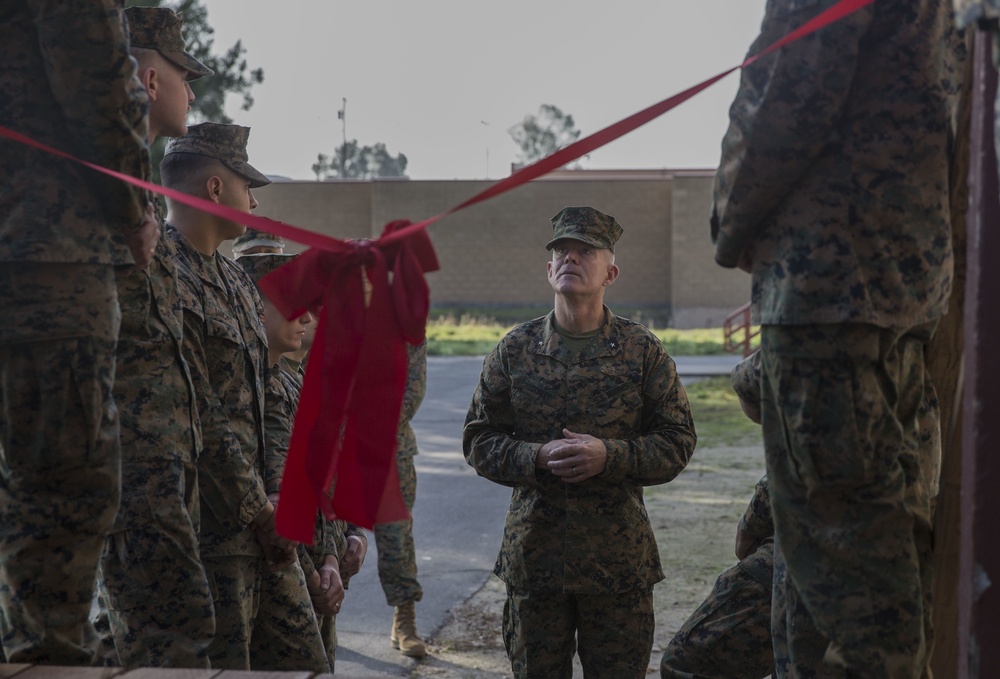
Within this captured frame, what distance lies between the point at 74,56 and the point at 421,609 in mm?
4587

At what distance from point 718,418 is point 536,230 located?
2500 centimetres

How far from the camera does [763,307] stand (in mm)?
2512

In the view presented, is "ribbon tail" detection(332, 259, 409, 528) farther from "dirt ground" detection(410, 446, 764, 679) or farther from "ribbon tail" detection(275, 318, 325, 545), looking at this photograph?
"dirt ground" detection(410, 446, 764, 679)

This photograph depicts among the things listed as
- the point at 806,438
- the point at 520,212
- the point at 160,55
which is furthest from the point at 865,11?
the point at 520,212

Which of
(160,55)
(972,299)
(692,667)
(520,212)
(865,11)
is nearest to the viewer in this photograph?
(972,299)

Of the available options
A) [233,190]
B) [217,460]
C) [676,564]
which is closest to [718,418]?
[676,564]

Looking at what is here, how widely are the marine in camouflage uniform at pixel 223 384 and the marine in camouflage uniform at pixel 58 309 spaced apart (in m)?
0.67

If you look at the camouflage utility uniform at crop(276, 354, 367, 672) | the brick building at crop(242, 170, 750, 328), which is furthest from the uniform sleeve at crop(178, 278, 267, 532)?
the brick building at crop(242, 170, 750, 328)

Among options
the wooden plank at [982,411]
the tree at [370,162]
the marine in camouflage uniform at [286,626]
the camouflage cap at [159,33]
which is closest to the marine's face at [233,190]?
the camouflage cap at [159,33]

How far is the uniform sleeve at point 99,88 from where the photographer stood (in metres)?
2.57

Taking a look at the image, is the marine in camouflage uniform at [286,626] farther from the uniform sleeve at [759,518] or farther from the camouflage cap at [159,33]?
the uniform sleeve at [759,518]

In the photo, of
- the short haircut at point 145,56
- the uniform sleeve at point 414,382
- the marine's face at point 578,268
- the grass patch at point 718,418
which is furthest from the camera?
the grass patch at point 718,418

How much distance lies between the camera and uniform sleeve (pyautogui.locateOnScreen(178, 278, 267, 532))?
11.0ft

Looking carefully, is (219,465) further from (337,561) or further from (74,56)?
(74,56)
